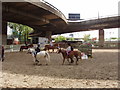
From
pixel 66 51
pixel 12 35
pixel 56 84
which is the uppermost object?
pixel 12 35

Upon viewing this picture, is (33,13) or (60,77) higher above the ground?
(33,13)

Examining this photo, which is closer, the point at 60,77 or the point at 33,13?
the point at 60,77

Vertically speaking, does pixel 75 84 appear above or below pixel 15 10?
below

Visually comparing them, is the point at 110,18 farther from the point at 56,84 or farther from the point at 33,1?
the point at 56,84

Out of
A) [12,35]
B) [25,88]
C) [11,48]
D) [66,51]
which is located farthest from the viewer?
[12,35]

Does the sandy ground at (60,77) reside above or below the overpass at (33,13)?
below

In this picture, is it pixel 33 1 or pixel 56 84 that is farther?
pixel 33 1

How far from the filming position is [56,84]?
19.3ft

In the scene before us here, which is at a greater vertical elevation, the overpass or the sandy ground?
the overpass

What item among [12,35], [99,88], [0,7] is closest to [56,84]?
[99,88]

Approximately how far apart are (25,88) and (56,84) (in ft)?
4.43

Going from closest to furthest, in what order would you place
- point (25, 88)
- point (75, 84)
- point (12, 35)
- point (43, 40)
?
point (25, 88)
point (75, 84)
point (43, 40)
point (12, 35)

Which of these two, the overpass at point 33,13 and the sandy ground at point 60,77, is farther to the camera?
the overpass at point 33,13

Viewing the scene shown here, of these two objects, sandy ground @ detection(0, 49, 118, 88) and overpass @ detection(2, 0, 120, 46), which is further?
overpass @ detection(2, 0, 120, 46)
